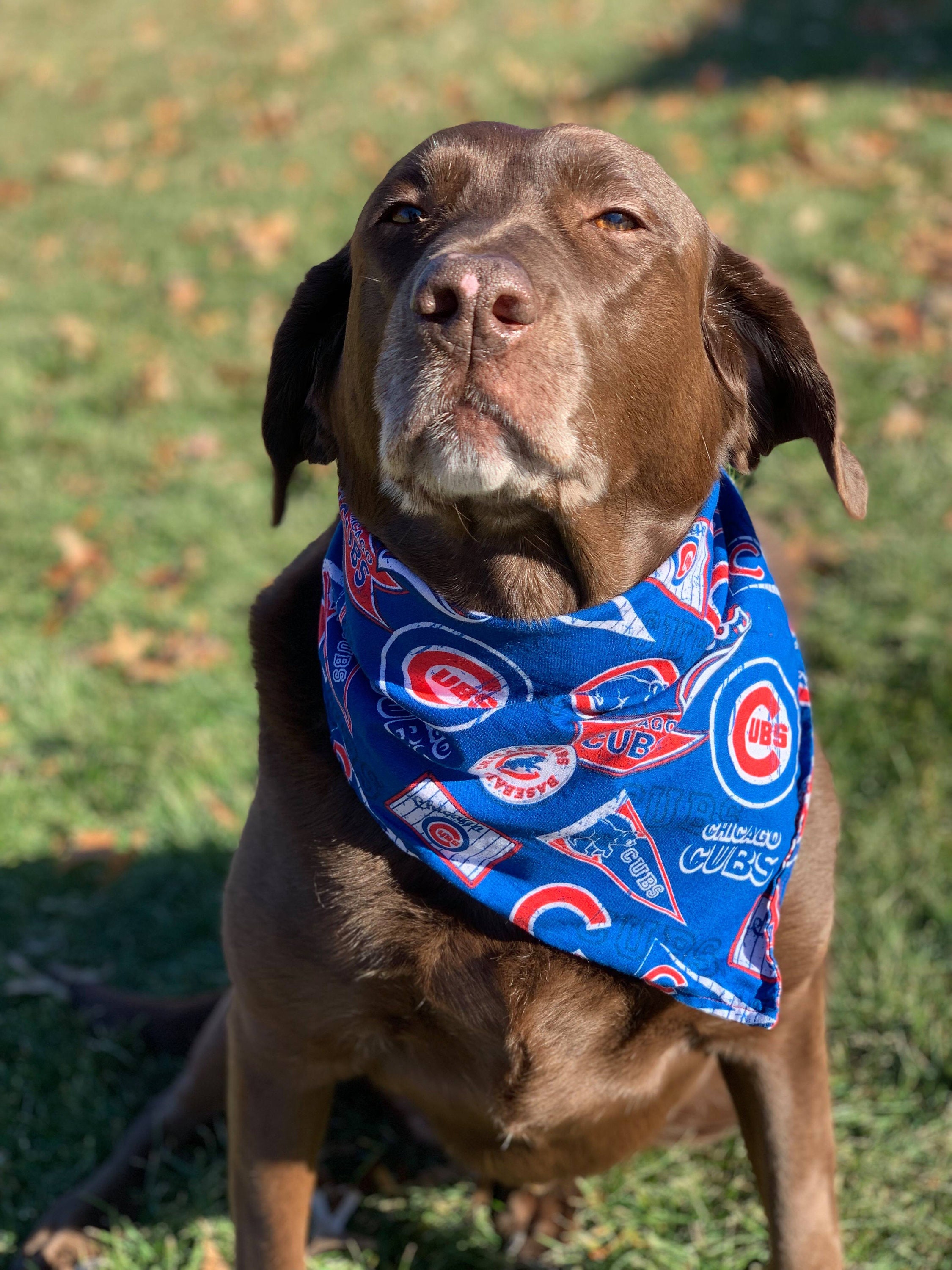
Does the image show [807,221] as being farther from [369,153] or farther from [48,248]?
[48,248]

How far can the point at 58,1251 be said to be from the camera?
8.40ft

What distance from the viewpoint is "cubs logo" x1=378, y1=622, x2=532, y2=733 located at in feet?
6.64

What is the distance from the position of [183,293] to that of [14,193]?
2.70 metres

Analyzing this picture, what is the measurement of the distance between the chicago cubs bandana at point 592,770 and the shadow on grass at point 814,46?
7.07 m

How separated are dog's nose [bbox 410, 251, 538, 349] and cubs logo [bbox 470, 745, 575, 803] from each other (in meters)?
0.66

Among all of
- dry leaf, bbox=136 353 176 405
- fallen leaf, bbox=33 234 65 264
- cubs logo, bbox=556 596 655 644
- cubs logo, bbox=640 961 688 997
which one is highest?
cubs logo, bbox=556 596 655 644

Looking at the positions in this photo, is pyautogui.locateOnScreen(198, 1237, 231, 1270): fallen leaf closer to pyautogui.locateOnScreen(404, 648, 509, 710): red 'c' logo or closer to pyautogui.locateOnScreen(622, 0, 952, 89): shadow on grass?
pyautogui.locateOnScreen(404, 648, 509, 710): red 'c' logo

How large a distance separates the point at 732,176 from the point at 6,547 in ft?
14.6

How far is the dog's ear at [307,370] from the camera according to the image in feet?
7.37

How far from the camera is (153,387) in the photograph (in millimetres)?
5695

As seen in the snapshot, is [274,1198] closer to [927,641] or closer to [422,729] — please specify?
[422,729]

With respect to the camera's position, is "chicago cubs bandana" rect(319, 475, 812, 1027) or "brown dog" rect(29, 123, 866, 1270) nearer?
"brown dog" rect(29, 123, 866, 1270)

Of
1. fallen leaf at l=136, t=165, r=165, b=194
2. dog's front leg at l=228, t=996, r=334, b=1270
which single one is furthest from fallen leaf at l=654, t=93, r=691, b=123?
dog's front leg at l=228, t=996, r=334, b=1270

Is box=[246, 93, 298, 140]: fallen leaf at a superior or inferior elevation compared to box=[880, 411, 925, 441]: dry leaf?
superior
